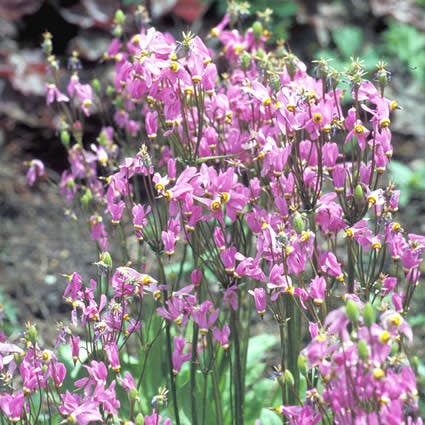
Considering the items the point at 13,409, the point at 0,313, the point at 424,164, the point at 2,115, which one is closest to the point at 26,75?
the point at 2,115

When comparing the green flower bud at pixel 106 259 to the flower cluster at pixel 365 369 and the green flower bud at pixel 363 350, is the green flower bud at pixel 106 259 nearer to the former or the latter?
the flower cluster at pixel 365 369

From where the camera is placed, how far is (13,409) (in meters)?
2.07

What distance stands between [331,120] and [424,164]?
11.8ft

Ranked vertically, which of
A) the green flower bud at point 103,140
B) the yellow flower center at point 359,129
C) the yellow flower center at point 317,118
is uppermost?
the green flower bud at point 103,140

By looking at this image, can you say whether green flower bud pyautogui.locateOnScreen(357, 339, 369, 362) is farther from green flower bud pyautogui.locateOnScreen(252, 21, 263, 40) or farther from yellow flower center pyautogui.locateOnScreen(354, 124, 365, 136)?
green flower bud pyautogui.locateOnScreen(252, 21, 263, 40)

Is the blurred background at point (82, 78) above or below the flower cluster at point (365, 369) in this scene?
above

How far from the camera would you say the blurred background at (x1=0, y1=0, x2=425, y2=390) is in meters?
4.70

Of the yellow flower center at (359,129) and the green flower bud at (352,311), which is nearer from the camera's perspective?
the green flower bud at (352,311)

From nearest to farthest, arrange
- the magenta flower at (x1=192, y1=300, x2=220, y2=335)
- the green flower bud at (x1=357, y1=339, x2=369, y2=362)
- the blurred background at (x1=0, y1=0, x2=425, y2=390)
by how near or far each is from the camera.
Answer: the green flower bud at (x1=357, y1=339, x2=369, y2=362), the magenta flower at (x1=192, y1=300, x2=220, y2=335), the blurred background at (x1=0, y1=0, x2=425, y2=390)

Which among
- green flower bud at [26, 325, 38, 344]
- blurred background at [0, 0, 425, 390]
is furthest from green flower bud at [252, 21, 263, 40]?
blurred background at [0, 0, 425, 390]

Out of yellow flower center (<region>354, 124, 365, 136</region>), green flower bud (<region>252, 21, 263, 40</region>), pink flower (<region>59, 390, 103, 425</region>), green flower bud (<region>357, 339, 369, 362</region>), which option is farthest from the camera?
green flower bud (<region>252, 21, 263, 40</region>)

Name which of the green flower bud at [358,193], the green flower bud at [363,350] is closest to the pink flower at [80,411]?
the green flower bud at [363,350]

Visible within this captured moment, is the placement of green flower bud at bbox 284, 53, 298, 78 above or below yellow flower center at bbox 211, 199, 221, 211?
above

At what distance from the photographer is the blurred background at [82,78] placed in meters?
4.70
